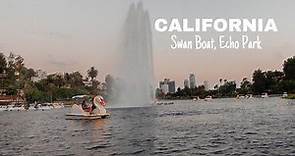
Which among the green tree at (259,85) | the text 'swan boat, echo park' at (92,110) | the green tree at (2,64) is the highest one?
the green tree at (2,64)

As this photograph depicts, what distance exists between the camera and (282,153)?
332 inches

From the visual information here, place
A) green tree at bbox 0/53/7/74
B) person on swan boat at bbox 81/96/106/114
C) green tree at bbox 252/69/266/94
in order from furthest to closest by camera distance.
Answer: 1. green tree at bbox 0/53/7/74
2. green tree at bbox 252/69/266/94
3. person on swan boat at bbox 81/96/106/114

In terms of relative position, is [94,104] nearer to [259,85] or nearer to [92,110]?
[92,110]

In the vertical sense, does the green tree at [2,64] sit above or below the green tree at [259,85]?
above

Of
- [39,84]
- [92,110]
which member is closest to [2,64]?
[39,84]

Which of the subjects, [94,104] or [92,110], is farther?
[92,110]

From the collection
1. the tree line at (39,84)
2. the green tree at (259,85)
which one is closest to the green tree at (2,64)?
the tree line at (39,84)

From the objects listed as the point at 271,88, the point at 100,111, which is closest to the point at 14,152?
the point at 100,111

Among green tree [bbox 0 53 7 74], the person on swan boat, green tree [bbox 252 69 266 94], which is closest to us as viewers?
the person on swan boat

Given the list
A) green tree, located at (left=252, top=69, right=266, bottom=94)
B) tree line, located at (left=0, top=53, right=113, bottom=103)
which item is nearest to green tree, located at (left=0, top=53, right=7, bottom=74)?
tree line, located at (left=0, top=53, right=113, bottom=103)

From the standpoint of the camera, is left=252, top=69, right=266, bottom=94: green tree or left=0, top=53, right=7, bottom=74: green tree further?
left=0, top=53, right=7, bottom=74: green tree

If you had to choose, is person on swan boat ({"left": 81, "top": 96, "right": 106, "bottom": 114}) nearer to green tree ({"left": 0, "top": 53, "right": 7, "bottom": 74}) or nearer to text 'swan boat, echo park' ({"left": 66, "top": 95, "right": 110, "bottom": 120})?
text 'swan boat, echo park' ({"left": 66, "top": 95, "right": 110, "bottom": 120})

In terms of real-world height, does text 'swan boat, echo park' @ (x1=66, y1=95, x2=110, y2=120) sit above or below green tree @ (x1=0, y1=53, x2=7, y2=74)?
below

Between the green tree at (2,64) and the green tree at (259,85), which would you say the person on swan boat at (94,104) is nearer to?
the green tree at (259,85)
